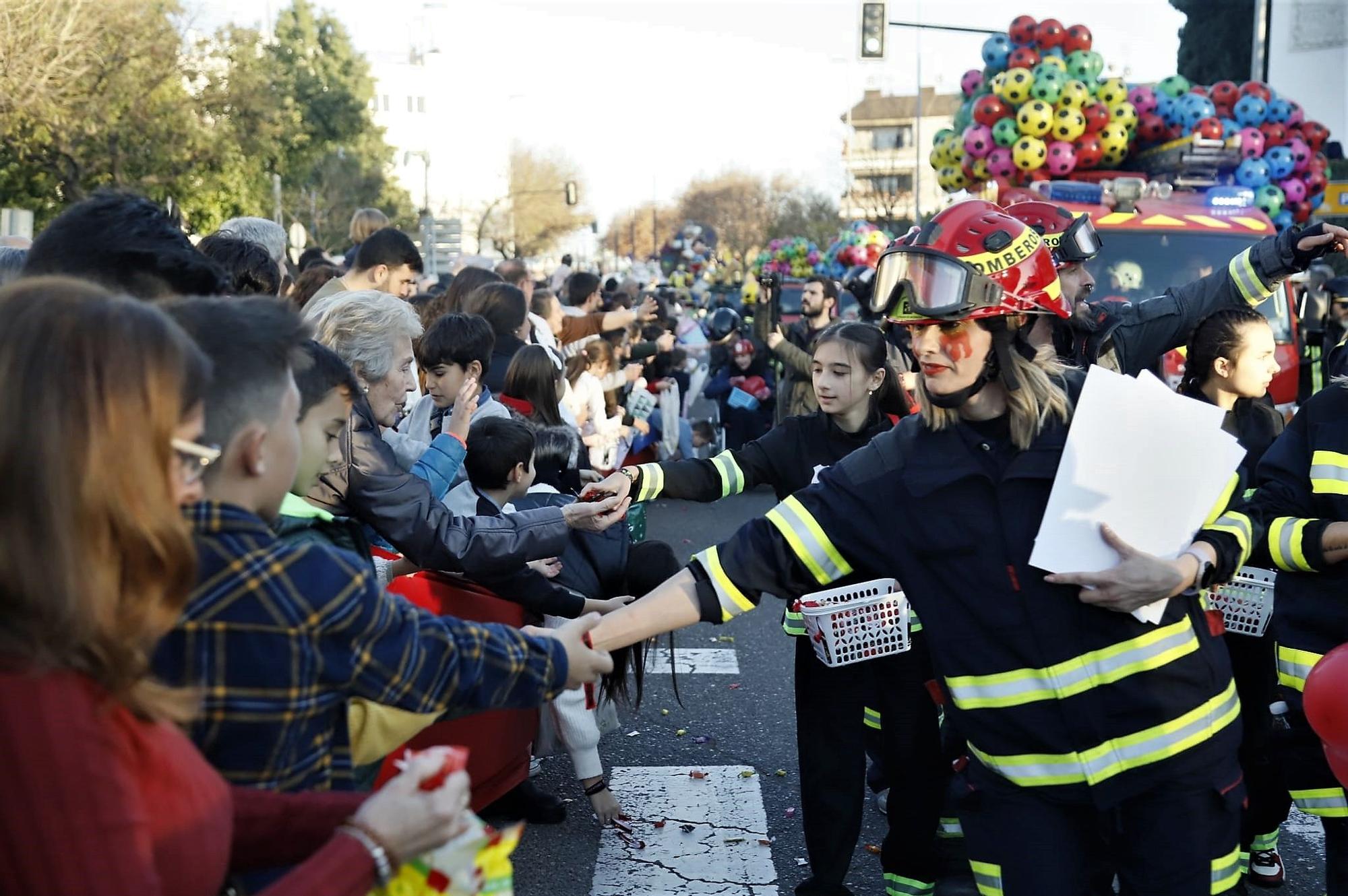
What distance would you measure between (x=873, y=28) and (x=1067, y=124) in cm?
1221

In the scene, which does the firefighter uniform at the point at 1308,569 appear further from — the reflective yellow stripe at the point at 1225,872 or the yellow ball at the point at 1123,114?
the yellow ball at the point at 1123,114

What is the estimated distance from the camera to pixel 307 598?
2.07m

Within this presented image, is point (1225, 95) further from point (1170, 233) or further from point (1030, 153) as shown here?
point (1030, 153)

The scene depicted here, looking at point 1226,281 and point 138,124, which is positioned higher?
point 138,124

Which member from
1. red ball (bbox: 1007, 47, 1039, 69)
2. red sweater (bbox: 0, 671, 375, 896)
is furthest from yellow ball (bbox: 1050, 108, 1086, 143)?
red sweater (bbox: 0, 671, 375, 896)

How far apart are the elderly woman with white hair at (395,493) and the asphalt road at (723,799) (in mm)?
1325

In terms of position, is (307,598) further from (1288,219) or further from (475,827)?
(1288,219)

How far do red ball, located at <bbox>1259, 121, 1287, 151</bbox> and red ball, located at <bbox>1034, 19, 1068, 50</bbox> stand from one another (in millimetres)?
1829

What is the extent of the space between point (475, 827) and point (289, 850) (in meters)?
0.29

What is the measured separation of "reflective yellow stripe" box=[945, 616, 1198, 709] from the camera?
9.66 ft

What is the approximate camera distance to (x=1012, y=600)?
3.00 meters

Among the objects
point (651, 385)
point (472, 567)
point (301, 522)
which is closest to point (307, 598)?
point (301, 522)

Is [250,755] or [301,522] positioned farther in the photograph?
[301,522]

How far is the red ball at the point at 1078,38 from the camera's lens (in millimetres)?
11539
